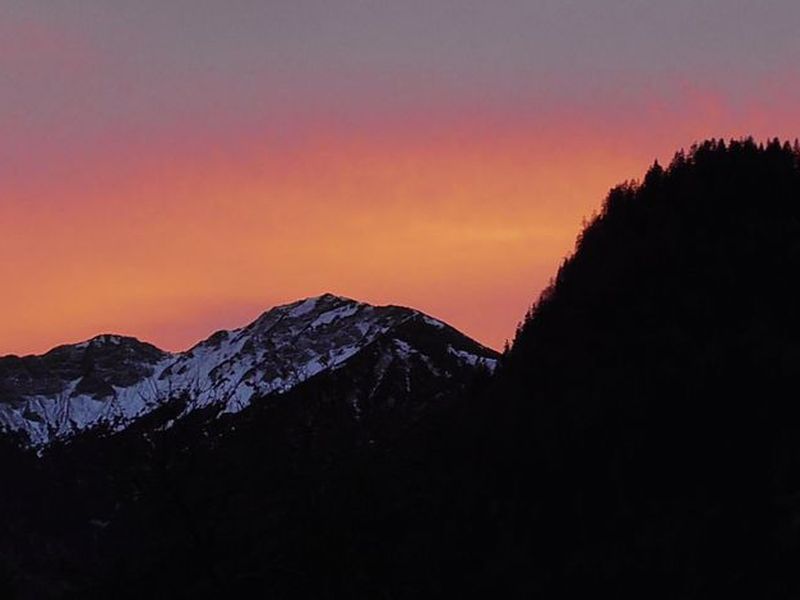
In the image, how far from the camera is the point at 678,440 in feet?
528

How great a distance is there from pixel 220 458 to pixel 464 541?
103 metres

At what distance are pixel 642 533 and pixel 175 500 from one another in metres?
123

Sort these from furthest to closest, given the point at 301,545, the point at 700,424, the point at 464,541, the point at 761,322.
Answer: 1. the point at 761,322
2. the point at 700,424
3. the point at 464,541
4. the point at 301,545

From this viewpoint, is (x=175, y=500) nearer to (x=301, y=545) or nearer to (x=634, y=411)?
(x=301, y=545)

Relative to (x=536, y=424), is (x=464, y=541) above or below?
below

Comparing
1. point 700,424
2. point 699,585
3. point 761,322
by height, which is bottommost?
point 699,585

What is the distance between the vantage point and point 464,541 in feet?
452

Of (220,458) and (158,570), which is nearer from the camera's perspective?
(220,458)

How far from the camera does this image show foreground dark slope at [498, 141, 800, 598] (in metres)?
130

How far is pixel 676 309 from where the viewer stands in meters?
193

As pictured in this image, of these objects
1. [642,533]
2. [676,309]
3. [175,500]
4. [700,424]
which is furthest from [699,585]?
[175,500]

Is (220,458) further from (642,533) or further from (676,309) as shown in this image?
(676,309)

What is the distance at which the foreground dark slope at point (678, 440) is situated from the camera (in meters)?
130

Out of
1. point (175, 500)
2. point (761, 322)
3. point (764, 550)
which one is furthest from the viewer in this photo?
point (761, 322)
